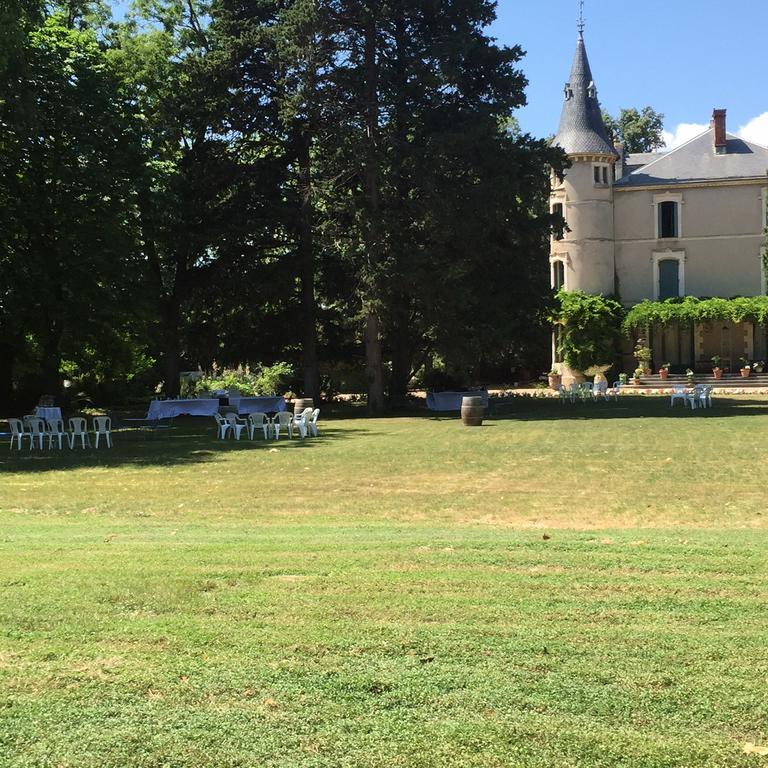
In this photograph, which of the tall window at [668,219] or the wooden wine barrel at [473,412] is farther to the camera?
the tall window at [668,219]

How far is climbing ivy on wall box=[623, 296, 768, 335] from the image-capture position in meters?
44.1

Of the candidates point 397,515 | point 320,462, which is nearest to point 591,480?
point 397,515

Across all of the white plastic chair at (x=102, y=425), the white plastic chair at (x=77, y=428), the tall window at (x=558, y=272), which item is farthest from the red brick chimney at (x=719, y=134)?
the white plastic chair at (x=77, y=428)

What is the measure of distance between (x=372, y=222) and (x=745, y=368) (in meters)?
25.1

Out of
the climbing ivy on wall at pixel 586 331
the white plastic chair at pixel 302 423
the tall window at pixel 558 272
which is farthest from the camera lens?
the tall window at pixel 558 272

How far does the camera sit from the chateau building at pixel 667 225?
46000 millimetres

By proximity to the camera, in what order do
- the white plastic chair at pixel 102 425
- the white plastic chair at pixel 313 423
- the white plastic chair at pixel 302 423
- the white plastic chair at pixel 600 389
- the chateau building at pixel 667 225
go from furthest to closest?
the chateau building at pixel 667 225
the white plastic chair at pixel 600 389
the white plastic chair at pixel 313 423
the white plastic chair at pixel 302 423
the white plastic chair at pixel 102 425

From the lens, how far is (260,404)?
2825 cm

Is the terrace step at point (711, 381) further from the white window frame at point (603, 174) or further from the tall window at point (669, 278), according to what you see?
the white window frame at point (603, 174)

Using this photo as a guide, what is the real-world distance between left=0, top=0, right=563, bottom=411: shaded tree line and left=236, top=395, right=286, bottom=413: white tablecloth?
3681mm

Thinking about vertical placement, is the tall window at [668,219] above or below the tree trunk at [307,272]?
above

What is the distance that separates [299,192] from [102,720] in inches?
1106

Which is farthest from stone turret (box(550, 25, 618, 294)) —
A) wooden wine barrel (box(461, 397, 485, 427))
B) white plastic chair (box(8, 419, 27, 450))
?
white plastic chair (box(8, 419, 27, 450))

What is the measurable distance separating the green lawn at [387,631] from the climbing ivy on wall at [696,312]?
117 feet
